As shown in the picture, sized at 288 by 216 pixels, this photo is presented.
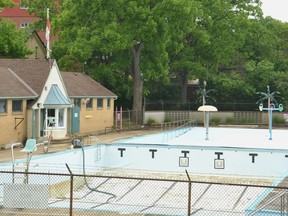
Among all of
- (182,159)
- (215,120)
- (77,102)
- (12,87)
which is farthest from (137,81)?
(182,159)

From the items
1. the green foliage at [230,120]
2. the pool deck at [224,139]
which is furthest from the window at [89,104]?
the green foliage at [230,120]

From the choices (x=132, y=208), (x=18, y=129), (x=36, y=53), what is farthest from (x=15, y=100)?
(x=36, y=53)

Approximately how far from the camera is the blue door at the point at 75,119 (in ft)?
130

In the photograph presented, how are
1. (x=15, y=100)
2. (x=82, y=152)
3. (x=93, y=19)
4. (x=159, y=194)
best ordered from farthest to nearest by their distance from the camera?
(x=93, y=19) → (x=15, y=100) → (x=82, y=152) → (x=159, y=194)

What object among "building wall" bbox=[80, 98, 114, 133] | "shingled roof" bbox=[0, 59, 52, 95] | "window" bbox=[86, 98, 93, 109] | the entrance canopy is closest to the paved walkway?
"building wall" bbox=[80, 98, 114, 133]

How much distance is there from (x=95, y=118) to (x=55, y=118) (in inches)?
311

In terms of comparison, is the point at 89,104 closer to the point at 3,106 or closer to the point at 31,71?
the point at 31,71

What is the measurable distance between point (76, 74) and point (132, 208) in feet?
98.9

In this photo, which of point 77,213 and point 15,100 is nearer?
point 77,213

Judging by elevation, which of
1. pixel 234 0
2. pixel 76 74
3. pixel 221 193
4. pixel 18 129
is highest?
pixel 234 0

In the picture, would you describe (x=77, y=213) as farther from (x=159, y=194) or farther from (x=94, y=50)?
(x=94, y=50)

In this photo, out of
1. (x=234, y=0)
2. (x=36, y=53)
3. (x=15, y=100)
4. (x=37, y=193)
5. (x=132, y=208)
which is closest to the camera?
(x=37, y=193)

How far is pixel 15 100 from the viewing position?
33719 millimetres

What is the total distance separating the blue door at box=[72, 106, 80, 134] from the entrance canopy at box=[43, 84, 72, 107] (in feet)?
6.85
